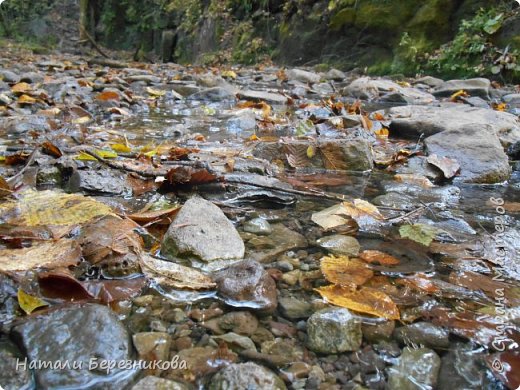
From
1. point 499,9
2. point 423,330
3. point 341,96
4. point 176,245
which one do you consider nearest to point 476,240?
point 423,330

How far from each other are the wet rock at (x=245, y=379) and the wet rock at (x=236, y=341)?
0.10 meters

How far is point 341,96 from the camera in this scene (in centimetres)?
669

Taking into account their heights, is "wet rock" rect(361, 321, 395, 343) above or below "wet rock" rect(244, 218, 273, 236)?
above

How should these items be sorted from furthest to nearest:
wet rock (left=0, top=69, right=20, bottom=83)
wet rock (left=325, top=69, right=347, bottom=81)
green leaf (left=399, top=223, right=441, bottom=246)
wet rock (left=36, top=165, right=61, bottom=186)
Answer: wet rock (left=325, top=69, right=347, bottom=81), wet rock (left=0, top=69, right=20, bottom=83), wet rock (left=36, top=165, right=61, bottom=186), green leaf (left=399, top=223, right=441, bottom=246)

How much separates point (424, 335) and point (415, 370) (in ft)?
0.48

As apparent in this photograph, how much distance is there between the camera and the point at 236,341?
3.75 feet

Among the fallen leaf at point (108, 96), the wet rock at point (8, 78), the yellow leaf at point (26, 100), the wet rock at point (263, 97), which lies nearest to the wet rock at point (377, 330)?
the yellow leaf at point (26, 100)

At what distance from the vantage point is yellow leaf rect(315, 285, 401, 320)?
1.26m

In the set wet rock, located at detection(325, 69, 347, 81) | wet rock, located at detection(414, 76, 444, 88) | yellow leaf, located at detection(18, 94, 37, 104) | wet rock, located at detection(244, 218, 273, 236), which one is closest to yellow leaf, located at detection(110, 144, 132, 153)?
wet rock, located at detection(244, 218, 273, 236)

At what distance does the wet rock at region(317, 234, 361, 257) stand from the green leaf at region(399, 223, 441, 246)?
21 cm

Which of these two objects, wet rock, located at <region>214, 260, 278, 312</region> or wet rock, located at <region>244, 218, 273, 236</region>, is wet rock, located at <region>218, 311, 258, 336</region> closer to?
wet rock, located at <region>214, 260, 278, 312</region>

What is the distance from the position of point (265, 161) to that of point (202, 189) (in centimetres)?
72

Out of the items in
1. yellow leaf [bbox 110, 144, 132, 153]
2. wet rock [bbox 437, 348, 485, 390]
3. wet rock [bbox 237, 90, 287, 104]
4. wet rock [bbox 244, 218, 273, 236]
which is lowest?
wet rock [bbox 237, 90, 287, 104]

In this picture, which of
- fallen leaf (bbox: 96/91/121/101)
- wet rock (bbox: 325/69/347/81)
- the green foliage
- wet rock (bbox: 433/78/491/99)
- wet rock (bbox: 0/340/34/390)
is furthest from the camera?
wet rock (bbox: 325/69/347/81)
